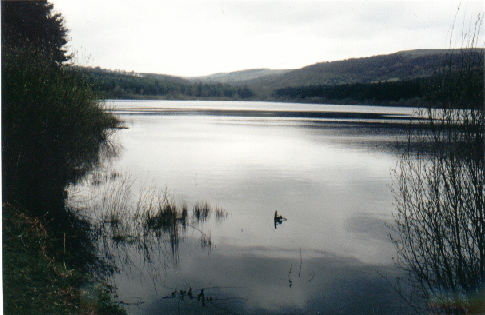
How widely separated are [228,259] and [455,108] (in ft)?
22.0

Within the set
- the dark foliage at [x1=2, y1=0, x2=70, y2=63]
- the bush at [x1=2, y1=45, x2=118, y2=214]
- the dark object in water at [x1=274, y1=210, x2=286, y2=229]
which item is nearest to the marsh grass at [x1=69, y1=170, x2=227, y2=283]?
the bush at [x1=2, y1=45, x2=118, y2=214]

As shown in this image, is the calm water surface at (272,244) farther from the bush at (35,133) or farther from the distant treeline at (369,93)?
the distant treeline at (369,93)

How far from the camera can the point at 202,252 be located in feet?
39.1

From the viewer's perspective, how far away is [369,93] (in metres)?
114

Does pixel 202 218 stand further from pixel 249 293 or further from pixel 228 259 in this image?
pixel 249 293

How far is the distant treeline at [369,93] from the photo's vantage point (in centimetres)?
9995

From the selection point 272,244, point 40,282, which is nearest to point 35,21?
point 272,244

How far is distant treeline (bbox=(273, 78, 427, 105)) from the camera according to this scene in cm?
9995

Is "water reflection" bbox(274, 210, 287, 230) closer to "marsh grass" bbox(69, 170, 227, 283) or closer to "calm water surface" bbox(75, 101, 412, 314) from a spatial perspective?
"calm water surface" bbox(75, 101, 412, 314)

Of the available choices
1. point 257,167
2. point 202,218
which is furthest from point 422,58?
point 202,218

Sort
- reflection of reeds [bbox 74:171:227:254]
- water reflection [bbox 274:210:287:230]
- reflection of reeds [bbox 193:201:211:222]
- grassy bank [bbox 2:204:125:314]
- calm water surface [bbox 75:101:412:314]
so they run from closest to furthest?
grassy bank [bbox 2:204:125:314] < calm water surface [bbox 75:101:412:314] < reflection of reeds [bbox 74:171:227:254] < water reflection [bbox 274:210:287:230] < reflection of reeds [bbox 193:201:211:222]

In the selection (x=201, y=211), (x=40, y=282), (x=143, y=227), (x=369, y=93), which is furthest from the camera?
(x=369, y=93)

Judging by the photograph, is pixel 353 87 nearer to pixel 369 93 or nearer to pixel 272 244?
pixel 369 93

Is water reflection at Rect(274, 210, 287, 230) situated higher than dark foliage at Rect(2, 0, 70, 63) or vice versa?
dark foliage at Rect(2, 0, 70, 63)
